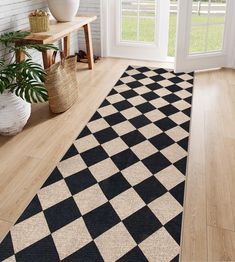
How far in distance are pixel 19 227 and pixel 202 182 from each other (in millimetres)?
1080

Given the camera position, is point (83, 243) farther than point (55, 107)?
No

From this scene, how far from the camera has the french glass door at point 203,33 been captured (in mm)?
3342

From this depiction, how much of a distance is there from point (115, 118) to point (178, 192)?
3.33 ft

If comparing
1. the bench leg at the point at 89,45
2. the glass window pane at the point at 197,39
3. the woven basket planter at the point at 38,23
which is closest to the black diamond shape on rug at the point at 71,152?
the woven basket planter at the point at 38,23

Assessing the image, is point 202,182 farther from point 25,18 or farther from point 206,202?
point 25,18

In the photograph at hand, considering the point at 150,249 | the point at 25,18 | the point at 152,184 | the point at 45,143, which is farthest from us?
the point at 25,18

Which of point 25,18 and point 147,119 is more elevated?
point 25,18

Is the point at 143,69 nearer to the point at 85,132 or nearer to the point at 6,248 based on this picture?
the point at 85,132

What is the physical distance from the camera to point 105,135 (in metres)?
2.36

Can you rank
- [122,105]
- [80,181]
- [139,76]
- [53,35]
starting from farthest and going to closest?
[139,76] → [122,105] → [53,35] → [80,181]

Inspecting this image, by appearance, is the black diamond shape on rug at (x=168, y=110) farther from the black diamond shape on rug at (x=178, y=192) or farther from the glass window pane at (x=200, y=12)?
the glass window pane at (x=200, y=12)

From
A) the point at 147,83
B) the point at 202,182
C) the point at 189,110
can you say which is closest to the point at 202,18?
the point at 147,83

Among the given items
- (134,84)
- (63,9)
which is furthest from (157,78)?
(63,9)

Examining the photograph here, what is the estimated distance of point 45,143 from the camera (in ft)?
7.41
